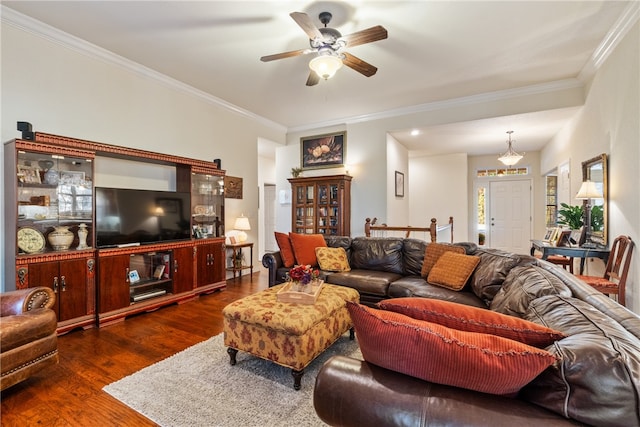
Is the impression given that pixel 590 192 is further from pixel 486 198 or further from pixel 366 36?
pixel 486 198

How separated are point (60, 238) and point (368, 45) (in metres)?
3.72

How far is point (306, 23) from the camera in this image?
2.34 m

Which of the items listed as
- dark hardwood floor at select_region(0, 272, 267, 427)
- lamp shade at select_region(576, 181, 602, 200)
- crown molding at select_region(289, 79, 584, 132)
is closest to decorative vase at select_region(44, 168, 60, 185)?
dark hardwood floor at select_region(0, 272, 267, 427)

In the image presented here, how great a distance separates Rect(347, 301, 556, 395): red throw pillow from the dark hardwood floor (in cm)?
155

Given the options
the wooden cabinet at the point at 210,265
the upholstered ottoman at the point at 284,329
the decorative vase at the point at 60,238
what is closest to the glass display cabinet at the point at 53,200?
the decorative vase at the point at 60,238

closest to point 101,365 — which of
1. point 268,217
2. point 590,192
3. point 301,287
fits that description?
point 301,287

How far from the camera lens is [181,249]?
3.83m

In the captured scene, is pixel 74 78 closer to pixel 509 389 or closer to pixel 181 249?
pixel 181 249

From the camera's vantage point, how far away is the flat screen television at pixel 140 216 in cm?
317

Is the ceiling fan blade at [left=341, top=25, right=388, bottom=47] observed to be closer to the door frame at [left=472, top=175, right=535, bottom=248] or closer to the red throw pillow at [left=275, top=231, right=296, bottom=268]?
the red throw pillow at [left=275, top=231, right=296, bottom=268]

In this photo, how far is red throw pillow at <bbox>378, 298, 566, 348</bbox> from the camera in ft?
3.15

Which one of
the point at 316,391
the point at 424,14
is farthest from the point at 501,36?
the point at 316,391

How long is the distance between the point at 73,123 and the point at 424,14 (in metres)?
3.78

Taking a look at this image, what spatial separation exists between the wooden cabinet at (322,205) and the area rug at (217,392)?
3.28m
